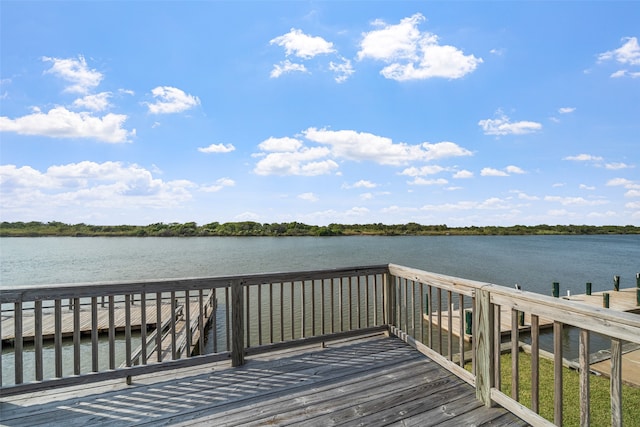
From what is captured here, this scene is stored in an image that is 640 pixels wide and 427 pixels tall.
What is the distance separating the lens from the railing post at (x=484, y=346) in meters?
2.37

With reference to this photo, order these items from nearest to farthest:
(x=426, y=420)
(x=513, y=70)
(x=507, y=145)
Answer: (x=426, y=420) → (x=513, y=70) → (x=507, y=145)

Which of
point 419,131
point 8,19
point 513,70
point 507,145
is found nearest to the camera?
point 8,19

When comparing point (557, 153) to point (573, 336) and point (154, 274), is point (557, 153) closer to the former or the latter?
point (573, 336)

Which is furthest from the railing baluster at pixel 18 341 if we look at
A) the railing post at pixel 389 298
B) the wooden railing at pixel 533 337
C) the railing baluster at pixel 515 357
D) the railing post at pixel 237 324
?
the railing baluster at pixel 515 357

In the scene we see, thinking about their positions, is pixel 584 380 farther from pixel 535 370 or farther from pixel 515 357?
pixel 515 357

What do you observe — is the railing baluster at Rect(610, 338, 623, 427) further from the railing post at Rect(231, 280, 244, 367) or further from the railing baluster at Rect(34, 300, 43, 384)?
the railing baluster at Rect(34, 300, 43, 384)

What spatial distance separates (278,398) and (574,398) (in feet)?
14.8

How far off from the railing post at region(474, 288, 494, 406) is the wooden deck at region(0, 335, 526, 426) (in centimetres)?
12

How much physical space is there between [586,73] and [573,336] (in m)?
8.03

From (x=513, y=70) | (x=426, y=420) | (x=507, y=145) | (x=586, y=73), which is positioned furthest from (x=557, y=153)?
(x=426, y=420)

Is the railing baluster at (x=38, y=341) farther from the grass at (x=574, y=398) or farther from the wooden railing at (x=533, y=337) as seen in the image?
the grass at (x=574, y=398)

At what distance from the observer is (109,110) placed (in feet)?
56.8

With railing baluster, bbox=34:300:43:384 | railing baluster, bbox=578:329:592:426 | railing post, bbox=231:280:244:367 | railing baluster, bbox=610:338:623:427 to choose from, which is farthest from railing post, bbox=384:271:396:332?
railing baluster, bbox=34:300:43:384

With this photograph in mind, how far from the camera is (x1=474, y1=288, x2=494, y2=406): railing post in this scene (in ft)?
7.77
